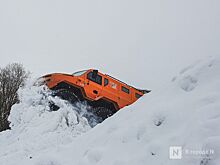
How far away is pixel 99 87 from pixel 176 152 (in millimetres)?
7282

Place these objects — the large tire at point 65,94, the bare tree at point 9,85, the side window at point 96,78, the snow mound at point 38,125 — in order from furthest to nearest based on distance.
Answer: the bare tree at point 9,85
the side window at point 96,78
the large tire at point 65,94
the snow mound at point 38,125

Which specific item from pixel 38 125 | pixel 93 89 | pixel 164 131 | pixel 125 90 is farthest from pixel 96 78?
pixel 164 131

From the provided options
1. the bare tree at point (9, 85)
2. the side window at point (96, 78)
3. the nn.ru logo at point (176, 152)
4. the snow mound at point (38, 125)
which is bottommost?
the nn.ru logo at point (176, 152)

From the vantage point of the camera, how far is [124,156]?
10.7 ft

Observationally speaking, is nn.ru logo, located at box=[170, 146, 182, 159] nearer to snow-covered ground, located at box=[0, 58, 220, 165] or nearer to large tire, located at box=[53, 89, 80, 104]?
snow-covered ground, located at box=[0, 58, 220, 165]

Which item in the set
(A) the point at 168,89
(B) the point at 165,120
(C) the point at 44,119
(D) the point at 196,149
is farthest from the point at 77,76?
(D) the point at 196,149

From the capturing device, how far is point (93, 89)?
9812 millimetres

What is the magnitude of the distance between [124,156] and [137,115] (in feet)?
2.79

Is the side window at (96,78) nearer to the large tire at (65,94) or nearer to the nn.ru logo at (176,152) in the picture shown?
the large tire at (65,94)

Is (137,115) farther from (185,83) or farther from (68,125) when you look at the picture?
(68,125)

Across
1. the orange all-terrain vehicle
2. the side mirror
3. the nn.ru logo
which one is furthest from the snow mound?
the nn.ru logo

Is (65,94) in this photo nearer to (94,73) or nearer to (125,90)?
(94,73)

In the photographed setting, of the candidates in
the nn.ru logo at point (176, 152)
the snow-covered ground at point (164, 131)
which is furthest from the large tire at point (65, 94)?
the nn.ru logo at point (176, 152)

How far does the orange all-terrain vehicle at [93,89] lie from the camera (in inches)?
366
